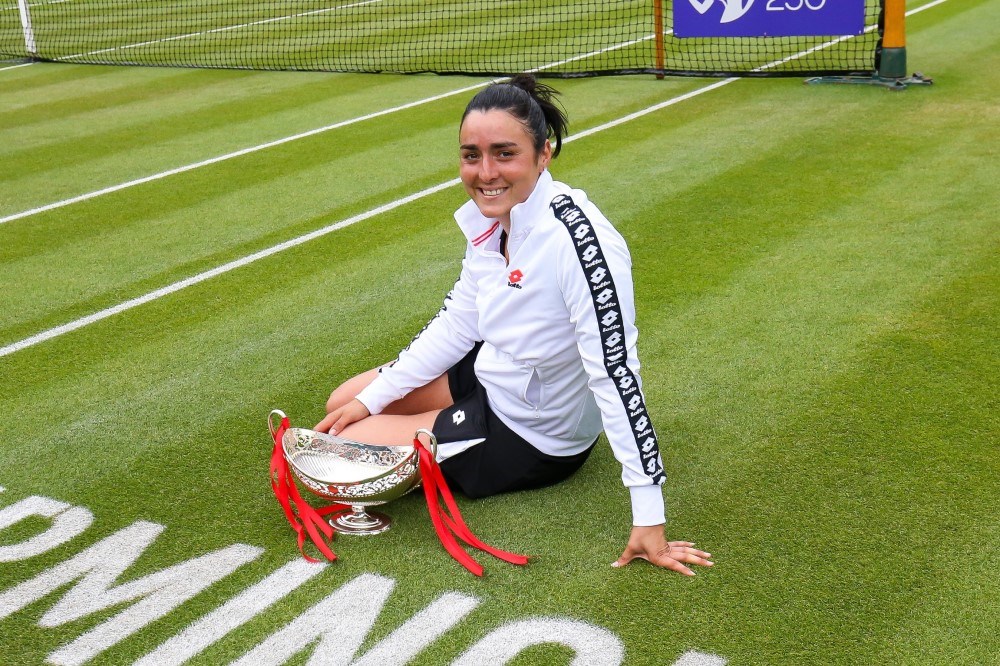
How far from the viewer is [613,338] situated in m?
3.86

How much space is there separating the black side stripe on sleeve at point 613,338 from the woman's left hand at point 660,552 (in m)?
0.23

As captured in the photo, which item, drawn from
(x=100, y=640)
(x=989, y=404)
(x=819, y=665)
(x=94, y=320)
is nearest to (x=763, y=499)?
(x=819, y=665)

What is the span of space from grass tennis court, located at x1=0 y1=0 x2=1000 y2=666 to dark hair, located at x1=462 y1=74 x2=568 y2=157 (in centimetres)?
154

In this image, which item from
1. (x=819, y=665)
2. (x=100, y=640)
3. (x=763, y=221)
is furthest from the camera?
(x=763, y=221)

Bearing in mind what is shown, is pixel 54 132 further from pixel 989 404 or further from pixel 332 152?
pixel 989 404

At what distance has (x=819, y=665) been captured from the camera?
140 inches

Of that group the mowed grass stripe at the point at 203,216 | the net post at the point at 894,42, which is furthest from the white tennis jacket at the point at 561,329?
the net post at the point at 894,42

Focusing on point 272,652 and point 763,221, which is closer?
point 272,652

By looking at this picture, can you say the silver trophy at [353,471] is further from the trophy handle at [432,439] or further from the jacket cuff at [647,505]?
the jacket cuff at [647,505]

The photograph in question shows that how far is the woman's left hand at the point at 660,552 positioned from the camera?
13.1 ft

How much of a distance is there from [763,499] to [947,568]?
30.7 inches

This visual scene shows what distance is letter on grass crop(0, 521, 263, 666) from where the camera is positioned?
3.86m

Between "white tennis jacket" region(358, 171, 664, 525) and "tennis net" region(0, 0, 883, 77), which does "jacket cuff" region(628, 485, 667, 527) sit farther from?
"tennis net" region(0, 0, 883, 77)

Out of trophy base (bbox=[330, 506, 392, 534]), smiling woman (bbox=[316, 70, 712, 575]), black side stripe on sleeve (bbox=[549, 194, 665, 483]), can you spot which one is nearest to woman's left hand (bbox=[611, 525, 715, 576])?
smiling woman (bbox=[316, 70, 712, 575])
